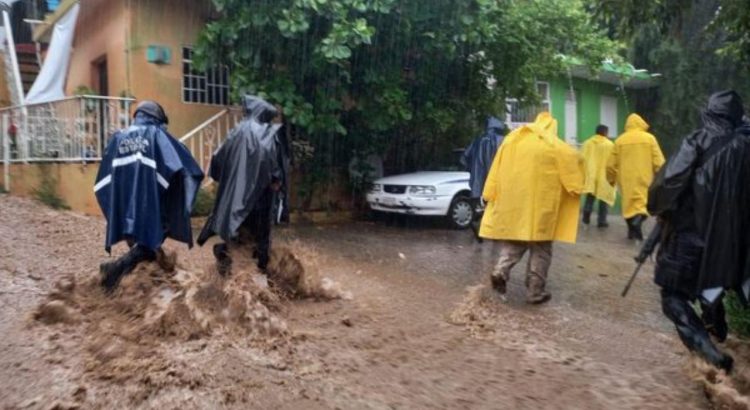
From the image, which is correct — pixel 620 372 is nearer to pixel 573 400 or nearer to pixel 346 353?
pixel 573 400

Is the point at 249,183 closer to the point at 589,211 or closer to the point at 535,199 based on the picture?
the point at 535,199

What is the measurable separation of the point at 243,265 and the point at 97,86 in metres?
8.51

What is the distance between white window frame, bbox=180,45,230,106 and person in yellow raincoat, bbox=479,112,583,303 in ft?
20.1

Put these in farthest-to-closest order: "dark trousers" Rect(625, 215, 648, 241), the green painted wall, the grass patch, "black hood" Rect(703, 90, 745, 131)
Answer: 1. the green painted wall
2. "dark trousers" Rect(625, 215, 648, 241)
3. the grass patch
4. "black hood" Rect(703, 90, 745, 131)

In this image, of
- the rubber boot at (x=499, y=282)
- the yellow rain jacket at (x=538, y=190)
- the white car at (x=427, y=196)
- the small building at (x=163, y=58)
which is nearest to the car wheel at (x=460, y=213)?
the white car at (x=427, y=196)

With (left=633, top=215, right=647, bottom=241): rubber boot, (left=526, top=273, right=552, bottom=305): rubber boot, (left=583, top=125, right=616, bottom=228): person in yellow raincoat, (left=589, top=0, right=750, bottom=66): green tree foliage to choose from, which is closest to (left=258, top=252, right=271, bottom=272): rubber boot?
(left=526, top=273, right=552, bottom=305): rubber boot

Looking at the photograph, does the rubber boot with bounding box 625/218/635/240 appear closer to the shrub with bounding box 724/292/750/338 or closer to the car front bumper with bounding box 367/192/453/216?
the car front bumper with bounding box 367/192/453/216

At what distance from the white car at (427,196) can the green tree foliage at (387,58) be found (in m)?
0.79

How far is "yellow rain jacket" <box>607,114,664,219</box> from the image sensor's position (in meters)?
9.86

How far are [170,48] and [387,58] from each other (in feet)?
11.1

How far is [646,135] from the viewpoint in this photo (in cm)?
996

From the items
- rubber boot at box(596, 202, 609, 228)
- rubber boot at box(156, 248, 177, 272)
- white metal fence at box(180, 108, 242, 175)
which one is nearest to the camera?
rubber boot at box(156, 248, 177, 272)

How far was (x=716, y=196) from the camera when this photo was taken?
4.47 meters

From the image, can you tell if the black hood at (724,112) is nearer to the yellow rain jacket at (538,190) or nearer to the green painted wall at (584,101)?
the yellow rain jacket at (538,190)
